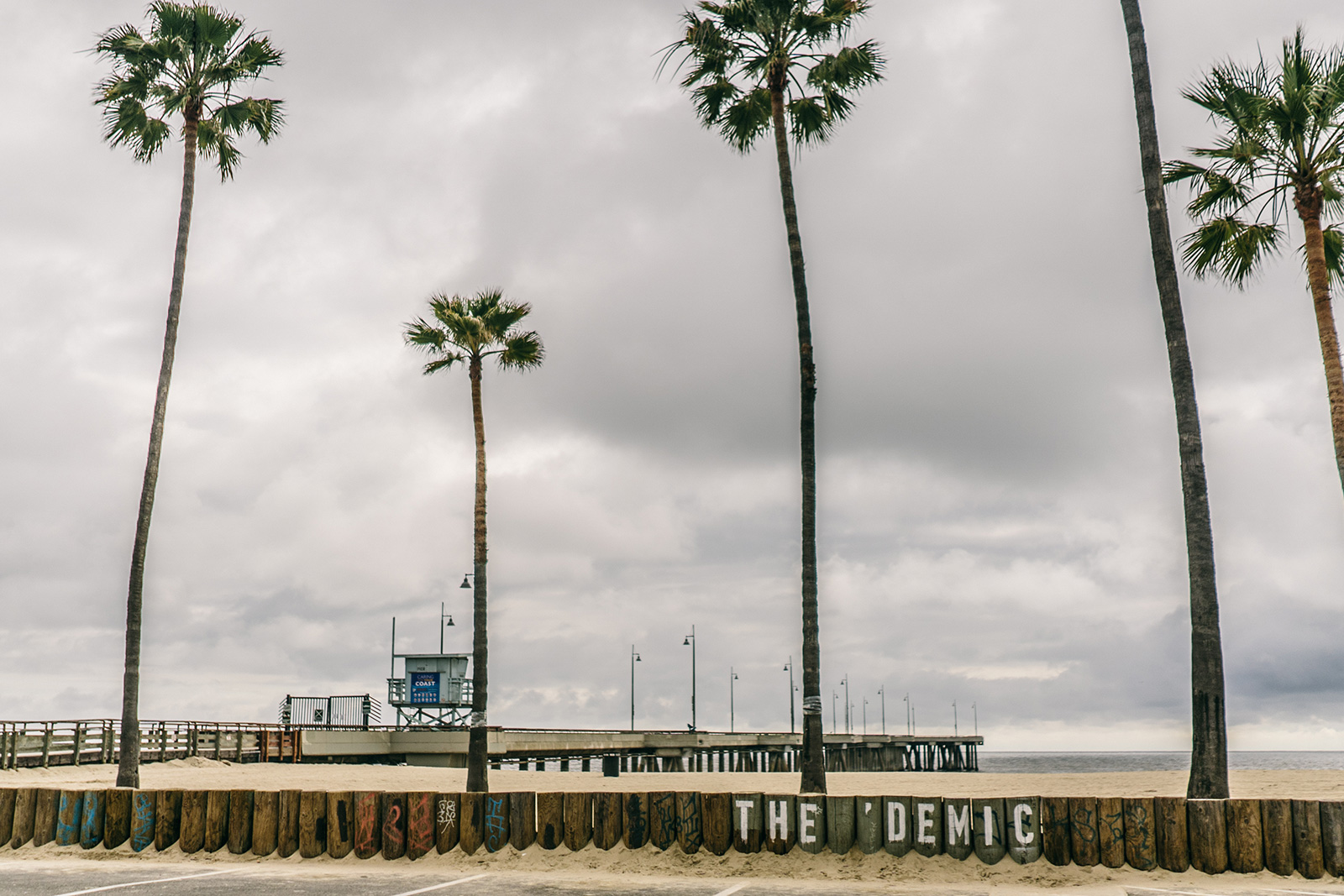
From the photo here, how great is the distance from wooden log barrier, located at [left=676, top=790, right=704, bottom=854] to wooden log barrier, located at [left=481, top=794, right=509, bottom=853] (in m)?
2.33

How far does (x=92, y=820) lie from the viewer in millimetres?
15586

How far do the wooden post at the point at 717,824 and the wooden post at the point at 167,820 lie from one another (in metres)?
7.44

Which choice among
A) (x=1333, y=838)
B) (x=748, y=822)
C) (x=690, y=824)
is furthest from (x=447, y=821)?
(x=1333, y=838)

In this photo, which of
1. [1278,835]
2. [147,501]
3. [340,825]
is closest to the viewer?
[1278,835]

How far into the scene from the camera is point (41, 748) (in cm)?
3344

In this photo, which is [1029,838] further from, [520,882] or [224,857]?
[224,857]

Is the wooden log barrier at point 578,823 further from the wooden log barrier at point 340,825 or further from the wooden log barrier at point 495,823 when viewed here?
the wooden log barrier at point 340,825

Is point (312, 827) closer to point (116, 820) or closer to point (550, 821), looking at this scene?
point (116, 820)

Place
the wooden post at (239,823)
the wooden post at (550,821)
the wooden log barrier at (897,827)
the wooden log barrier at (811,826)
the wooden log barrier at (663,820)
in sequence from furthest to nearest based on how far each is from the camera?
the wooden post at (239,823)
the wooden post at (550,821)
the wooden log barrier at (663,820)
the wooden log barrier at (811,826)
the wooden log barrier at (897,827)

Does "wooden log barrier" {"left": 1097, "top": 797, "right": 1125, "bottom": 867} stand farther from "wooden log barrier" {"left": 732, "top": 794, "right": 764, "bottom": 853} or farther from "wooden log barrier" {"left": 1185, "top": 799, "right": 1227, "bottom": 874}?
"wooden log barrier" {"left": 732, "top": 794, "right": 764, "bottom": 853}

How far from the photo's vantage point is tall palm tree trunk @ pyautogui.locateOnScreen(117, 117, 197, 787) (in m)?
21.3

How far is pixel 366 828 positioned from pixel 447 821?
3.61 feet

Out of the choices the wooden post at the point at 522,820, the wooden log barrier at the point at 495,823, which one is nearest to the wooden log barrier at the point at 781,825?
the wooden post at the point at 522,820

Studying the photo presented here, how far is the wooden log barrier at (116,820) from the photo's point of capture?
1544cm
